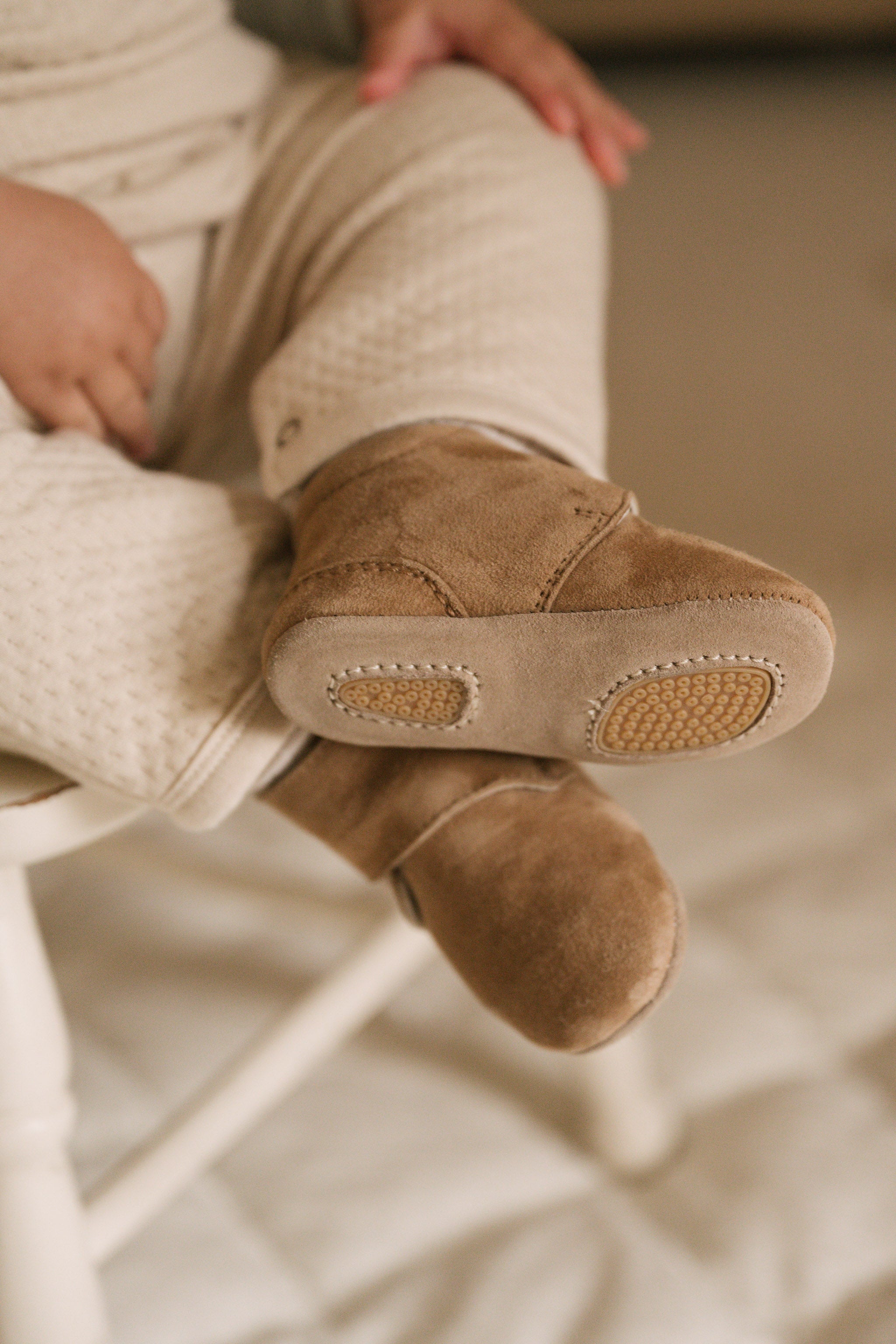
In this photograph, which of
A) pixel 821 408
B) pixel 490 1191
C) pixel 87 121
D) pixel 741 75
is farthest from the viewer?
pixel 741 75

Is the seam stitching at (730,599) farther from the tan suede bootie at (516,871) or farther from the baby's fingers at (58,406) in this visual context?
the baby's fingers at (58,406)

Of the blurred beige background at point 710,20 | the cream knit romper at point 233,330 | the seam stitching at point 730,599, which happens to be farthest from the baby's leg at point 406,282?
the blurred beige background at point 710,20

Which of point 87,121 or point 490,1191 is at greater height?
point 87,121

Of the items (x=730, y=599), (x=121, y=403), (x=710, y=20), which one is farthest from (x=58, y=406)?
(x=710, y=20)

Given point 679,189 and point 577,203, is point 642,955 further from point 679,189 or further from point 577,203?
point 679,189

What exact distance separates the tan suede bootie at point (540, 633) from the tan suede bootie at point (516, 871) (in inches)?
0.9

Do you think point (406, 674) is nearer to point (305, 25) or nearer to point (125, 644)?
point (125, 644)

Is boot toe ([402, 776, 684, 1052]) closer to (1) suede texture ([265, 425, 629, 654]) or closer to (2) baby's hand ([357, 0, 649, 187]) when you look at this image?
(1) suede texture ([265, 425, 629, 654])

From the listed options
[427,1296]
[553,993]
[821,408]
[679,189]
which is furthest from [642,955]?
[679,189]

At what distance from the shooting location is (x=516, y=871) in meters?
0.34

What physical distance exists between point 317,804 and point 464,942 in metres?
0.06

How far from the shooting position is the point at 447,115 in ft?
1.60

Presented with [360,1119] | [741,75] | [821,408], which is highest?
[741,75]

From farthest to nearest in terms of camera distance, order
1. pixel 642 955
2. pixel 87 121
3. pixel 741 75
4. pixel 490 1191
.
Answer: pixel 741 75 < pixel 490 1191 < pixel 87 121 < pixel 642 955
